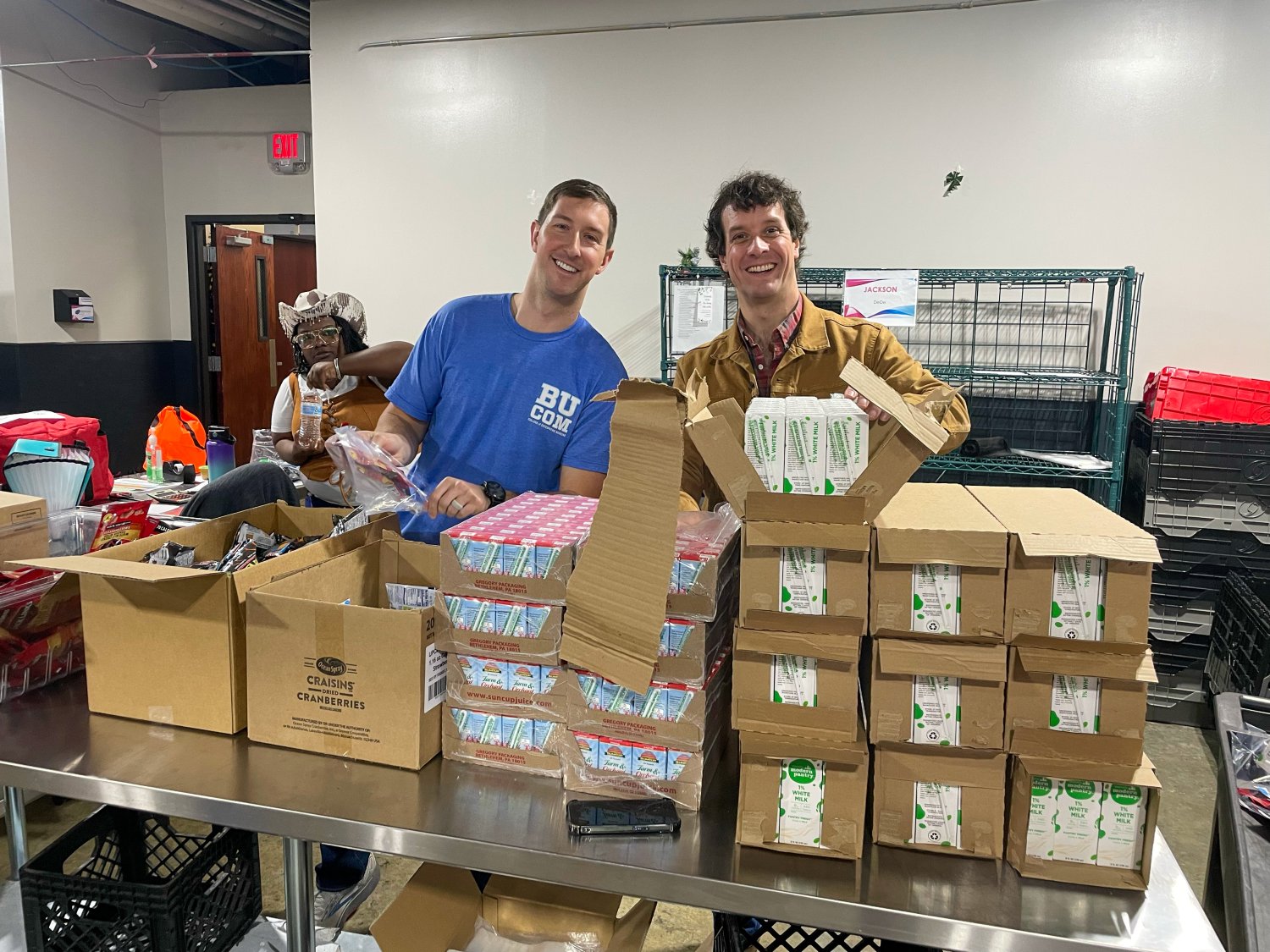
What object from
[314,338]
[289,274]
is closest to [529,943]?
[314,338]

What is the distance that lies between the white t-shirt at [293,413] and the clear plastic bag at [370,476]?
0.98 meters

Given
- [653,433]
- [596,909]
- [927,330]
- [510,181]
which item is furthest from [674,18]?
[596,909]

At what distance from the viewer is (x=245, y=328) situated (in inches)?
260

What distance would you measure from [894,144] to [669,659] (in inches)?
137

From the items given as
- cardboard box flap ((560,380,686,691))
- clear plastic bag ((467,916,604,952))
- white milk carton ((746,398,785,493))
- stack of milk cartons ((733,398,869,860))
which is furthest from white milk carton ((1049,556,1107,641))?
clear plastic bag ((467,916,604,952))

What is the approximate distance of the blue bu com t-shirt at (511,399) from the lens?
2.09m

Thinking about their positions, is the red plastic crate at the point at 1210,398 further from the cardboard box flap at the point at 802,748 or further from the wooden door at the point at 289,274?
the wooden door at the point at 289,274

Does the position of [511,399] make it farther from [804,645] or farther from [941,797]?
[941,797]

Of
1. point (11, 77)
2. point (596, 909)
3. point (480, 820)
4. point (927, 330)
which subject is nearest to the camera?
point (480, 820)

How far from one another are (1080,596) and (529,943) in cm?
104

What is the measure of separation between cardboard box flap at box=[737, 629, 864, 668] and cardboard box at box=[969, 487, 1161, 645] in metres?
0.19

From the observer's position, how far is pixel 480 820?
3.86ft

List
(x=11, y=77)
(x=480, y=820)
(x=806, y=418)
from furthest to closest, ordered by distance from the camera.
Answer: (x=11, y=77)
(x=480, y=820)
(x=806, y=418)

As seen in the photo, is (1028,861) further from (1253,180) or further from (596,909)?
(1253,180)
